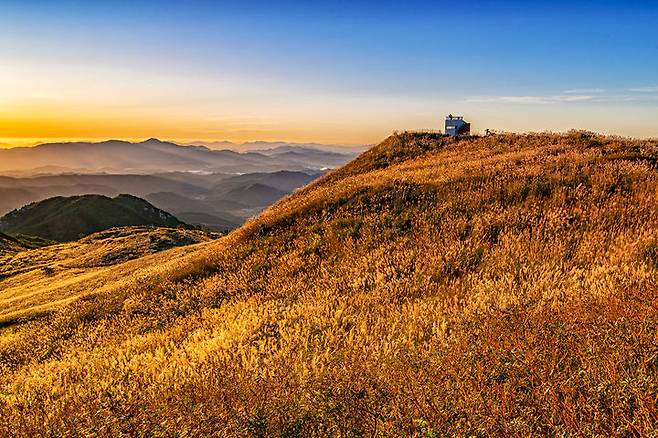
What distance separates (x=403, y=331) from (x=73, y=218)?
200m

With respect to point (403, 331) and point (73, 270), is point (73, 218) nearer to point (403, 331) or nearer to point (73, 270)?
point (73, 270)

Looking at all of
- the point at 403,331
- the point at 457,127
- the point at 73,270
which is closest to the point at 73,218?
the point at 73,270

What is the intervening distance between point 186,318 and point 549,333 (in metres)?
9.57

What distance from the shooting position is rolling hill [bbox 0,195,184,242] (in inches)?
6403

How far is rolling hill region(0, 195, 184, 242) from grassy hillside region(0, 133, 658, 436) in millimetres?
171795

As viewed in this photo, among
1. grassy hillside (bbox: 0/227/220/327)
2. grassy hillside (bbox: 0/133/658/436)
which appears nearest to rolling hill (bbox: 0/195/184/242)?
grassy hillside (bbox: 0/227/220/327)

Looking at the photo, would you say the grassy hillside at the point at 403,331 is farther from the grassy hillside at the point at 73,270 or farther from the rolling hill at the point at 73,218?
the rolling hill at the point at 73,218

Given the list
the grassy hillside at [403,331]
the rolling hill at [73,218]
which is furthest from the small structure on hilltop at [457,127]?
Answer: the rolling hill at [73,218]

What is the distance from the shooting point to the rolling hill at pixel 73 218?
534 feet

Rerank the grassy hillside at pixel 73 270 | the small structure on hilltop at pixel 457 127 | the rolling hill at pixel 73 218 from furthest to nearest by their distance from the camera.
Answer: the rolling hill at pixel 73 218
the small structure on hilltop at pixel 457 127
the grassy hillside at pixel 73 270

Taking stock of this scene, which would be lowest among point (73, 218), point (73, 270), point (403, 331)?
point (73, 218)

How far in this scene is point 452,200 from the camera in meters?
14.7

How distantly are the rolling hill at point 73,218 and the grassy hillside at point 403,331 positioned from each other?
17179cm

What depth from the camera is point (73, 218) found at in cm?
17100
